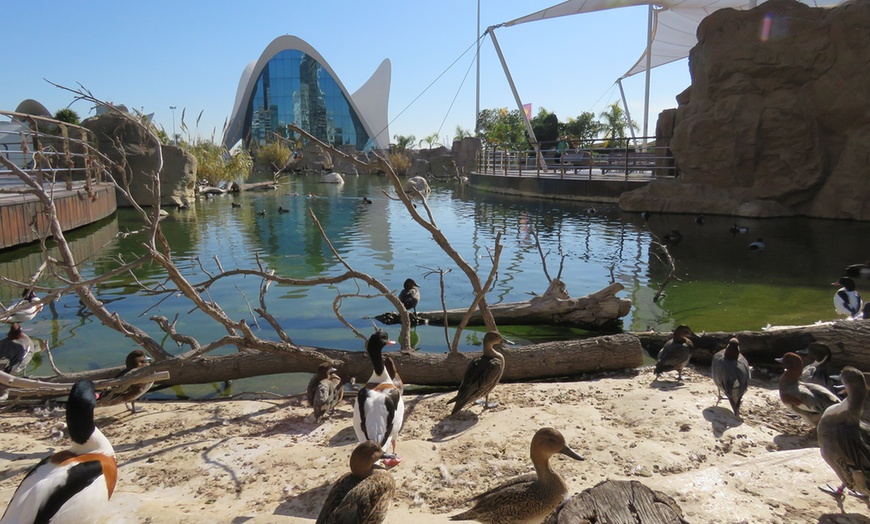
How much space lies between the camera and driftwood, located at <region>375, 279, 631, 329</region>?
753 cm

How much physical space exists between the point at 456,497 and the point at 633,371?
327cm

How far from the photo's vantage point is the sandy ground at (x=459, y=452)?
3.06m

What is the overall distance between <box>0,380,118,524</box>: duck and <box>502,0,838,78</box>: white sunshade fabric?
3249cm

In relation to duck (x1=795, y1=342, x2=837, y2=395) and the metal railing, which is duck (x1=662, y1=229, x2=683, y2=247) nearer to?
the metal railing

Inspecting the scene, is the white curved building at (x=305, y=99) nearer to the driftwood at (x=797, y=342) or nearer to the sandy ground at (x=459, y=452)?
the driftwood at (x=797, y=342)

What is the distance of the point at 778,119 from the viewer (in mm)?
19453

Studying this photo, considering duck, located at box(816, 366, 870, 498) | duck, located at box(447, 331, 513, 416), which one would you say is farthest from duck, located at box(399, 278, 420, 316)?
duck, located at box(816, 366, 870, 498)

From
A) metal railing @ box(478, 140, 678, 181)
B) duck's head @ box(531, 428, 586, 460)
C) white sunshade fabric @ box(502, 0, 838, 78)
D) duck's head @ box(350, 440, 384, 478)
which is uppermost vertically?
white sunshade fabric @ box(502, 0, 838, 78)

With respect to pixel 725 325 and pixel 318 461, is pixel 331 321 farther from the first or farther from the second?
pixel 725 325

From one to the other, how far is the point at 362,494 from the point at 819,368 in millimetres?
4412

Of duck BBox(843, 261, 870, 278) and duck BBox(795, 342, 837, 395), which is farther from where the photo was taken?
duck BBox(843, 261, 870, 278)

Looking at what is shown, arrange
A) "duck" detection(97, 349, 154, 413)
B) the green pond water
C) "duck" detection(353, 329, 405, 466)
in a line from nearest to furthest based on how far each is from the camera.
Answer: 1. "duck" detection(353, 329, 405, 466)
2. "duck" detection(97, 349, 154, 413)
3. the green pond water

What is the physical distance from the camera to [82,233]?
626 inches

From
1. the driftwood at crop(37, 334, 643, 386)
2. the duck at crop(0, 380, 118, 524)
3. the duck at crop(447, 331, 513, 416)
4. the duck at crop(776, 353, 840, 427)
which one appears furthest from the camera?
the driftwood at crop(37, 334, 643, 386)
